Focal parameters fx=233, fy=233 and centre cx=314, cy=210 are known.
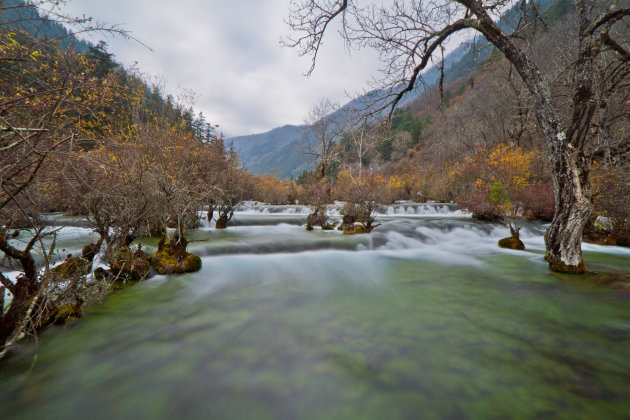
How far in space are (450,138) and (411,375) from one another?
35.0 m

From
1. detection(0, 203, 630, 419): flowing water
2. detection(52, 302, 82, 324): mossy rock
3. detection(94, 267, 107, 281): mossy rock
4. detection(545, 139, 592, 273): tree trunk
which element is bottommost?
detection(0, 203, 630, 419): flowing water

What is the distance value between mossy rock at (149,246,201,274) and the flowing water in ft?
0.78

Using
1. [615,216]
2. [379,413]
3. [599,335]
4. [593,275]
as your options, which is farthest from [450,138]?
[379,413]

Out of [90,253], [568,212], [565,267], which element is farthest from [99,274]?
[565,267]

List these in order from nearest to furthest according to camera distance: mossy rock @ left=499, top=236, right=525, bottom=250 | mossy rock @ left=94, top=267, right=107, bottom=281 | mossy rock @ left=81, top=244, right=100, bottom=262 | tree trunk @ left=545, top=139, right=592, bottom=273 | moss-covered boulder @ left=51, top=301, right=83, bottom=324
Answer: moss-covered boulder @ left=51, top=301, right=83, bottom=324, tree trunk @ left=545, top=139, right=592, bottom=273, mossy rock @ left=94, top=267, right=107, bottom=281, mossy rock @ left=81, top=244, right=100, bottom=262, mossy rock @ left=499, top=236, right=525, bottom=250

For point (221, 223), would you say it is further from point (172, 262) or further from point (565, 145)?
point (565, 145)

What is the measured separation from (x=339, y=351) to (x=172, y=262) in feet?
14.6

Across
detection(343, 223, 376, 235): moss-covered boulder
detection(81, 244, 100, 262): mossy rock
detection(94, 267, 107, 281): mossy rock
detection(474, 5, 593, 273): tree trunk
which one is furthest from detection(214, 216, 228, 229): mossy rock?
detection(474, 5, 593, 273): tree trunk

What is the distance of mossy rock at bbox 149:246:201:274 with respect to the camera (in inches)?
205

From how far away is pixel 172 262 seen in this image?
17.5 feet

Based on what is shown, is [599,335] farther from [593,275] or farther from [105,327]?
[105,327]

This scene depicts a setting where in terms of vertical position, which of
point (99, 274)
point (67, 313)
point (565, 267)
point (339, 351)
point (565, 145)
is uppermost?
point (565, 145)

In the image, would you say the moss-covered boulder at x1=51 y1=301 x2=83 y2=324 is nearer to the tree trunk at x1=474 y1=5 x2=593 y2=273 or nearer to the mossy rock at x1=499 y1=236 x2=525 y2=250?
the tree trunk at x1=474 y1=5 x2=593 y2=273

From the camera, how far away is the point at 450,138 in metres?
30.9
